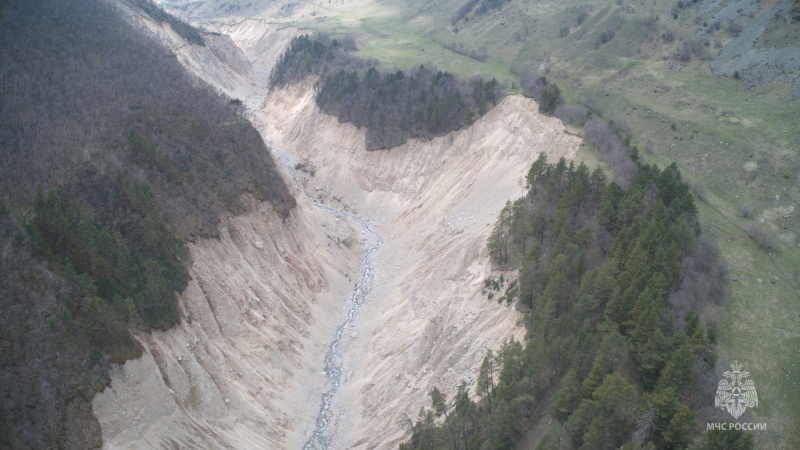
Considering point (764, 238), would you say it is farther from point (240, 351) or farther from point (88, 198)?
point (88, 198)

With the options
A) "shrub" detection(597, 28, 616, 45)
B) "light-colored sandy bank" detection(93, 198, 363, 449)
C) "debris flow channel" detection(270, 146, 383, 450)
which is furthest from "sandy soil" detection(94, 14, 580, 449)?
"shrub" detection(597, 28, 616, 45)

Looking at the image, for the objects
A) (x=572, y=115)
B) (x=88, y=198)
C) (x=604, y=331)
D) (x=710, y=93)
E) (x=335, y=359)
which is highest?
(x=710, y=93)

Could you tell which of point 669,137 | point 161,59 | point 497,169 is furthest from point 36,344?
point 669,137

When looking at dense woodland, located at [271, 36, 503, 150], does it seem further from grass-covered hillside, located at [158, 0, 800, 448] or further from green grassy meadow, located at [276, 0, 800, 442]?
grass-covered hillside, located at [158, 0, 800, 448]

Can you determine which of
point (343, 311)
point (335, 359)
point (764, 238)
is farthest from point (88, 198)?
point (764, 238)

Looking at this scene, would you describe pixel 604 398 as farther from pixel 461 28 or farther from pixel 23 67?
pixel 461 28

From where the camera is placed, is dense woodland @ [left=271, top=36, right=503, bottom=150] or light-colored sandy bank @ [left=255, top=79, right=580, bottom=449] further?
dense woodland @ [left=271, top=36, right=503, bottom=150]
